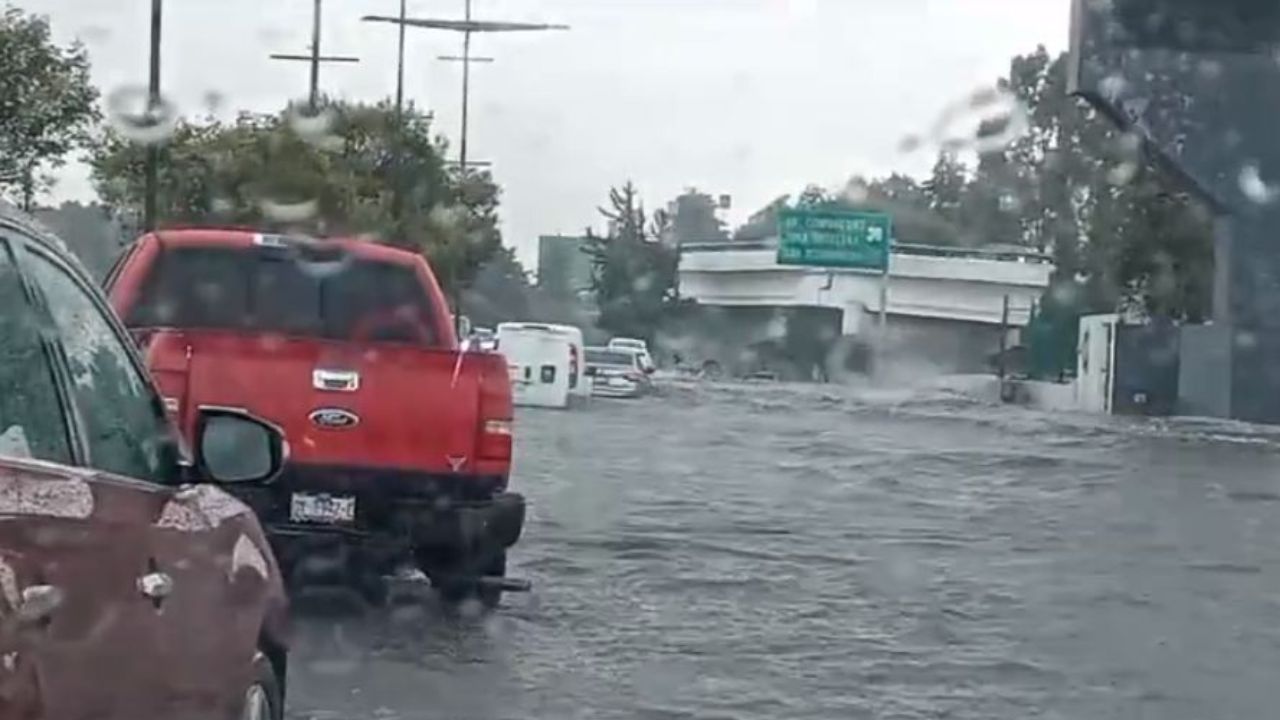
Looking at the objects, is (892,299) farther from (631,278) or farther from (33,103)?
(33,103)

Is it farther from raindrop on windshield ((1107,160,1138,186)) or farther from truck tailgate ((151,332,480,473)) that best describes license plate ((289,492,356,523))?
raindrop on windshield ((1107,160,1138,186))

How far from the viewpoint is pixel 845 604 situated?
14.2 m

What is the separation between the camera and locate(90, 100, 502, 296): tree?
1565 inches

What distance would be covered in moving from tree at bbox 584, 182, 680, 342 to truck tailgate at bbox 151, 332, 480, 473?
55.8 m

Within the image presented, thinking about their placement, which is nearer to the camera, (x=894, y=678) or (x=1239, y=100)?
(x=894, y=678)

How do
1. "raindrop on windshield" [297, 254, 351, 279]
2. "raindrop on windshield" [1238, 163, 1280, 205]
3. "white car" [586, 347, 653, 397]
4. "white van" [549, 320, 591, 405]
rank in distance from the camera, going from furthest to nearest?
"white car" [586, 347, 653, 397] → "raindrop on windshield" [1238, 163, 1280, 205] → "white van" [549, 320, 591, 405] → "raindrop on windshield" [297, 254, 351, 279]

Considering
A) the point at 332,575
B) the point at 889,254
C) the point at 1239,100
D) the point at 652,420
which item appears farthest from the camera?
the point at 889,254

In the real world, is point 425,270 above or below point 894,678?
above

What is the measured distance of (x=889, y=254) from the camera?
58906 millimetres

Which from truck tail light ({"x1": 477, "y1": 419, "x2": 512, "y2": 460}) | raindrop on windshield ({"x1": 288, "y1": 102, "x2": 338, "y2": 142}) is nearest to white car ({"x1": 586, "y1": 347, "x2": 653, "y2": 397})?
raindrop on windshield ({"x1": 288, "y1": 102, "x2": 338, "y2": 142})

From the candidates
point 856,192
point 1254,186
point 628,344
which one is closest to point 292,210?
point 1254,186

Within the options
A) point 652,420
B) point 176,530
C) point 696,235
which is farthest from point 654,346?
point 176,530

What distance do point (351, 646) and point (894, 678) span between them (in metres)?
2.39

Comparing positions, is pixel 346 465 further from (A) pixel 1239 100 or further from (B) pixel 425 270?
(A) pixel 1239 100
